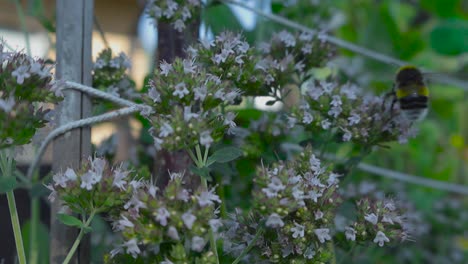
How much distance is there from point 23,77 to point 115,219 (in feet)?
0.91

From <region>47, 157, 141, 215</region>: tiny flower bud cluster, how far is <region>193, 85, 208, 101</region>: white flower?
0.56 feet

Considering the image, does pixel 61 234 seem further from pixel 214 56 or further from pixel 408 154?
pixel 408 154

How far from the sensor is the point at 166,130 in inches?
36.6

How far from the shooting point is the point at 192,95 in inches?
38.7

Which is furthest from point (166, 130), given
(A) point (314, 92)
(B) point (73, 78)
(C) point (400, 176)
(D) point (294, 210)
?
(C) point (400, 176)

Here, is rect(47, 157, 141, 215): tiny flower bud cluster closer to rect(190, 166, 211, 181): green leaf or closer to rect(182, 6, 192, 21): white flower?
rect(190, 166, 211, 181): green leaf

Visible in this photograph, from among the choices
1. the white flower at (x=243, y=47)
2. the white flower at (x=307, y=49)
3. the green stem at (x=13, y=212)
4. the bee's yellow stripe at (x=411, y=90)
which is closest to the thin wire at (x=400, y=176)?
the bee's yellow stripe at (x=411, y=90)

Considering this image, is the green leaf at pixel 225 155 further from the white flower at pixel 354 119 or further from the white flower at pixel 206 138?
the white flower at pixel 354 119

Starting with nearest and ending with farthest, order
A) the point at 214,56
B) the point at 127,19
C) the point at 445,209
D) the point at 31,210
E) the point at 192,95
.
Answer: the point at 192,95
the point at 214,56
the point at 31,210
the point at 445,209
the point at 127,19

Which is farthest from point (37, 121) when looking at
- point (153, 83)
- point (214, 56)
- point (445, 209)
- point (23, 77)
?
point (445, 209)

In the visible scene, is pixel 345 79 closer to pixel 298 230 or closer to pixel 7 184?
pixel 298 230

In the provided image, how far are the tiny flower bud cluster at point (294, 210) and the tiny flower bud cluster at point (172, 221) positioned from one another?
86 mm

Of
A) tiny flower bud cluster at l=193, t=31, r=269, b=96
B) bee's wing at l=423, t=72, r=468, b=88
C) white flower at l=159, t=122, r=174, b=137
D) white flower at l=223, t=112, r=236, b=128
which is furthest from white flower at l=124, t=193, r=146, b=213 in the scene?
bee's wing at l=423, t=72, r=468, b=88

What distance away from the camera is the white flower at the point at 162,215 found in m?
0.85
